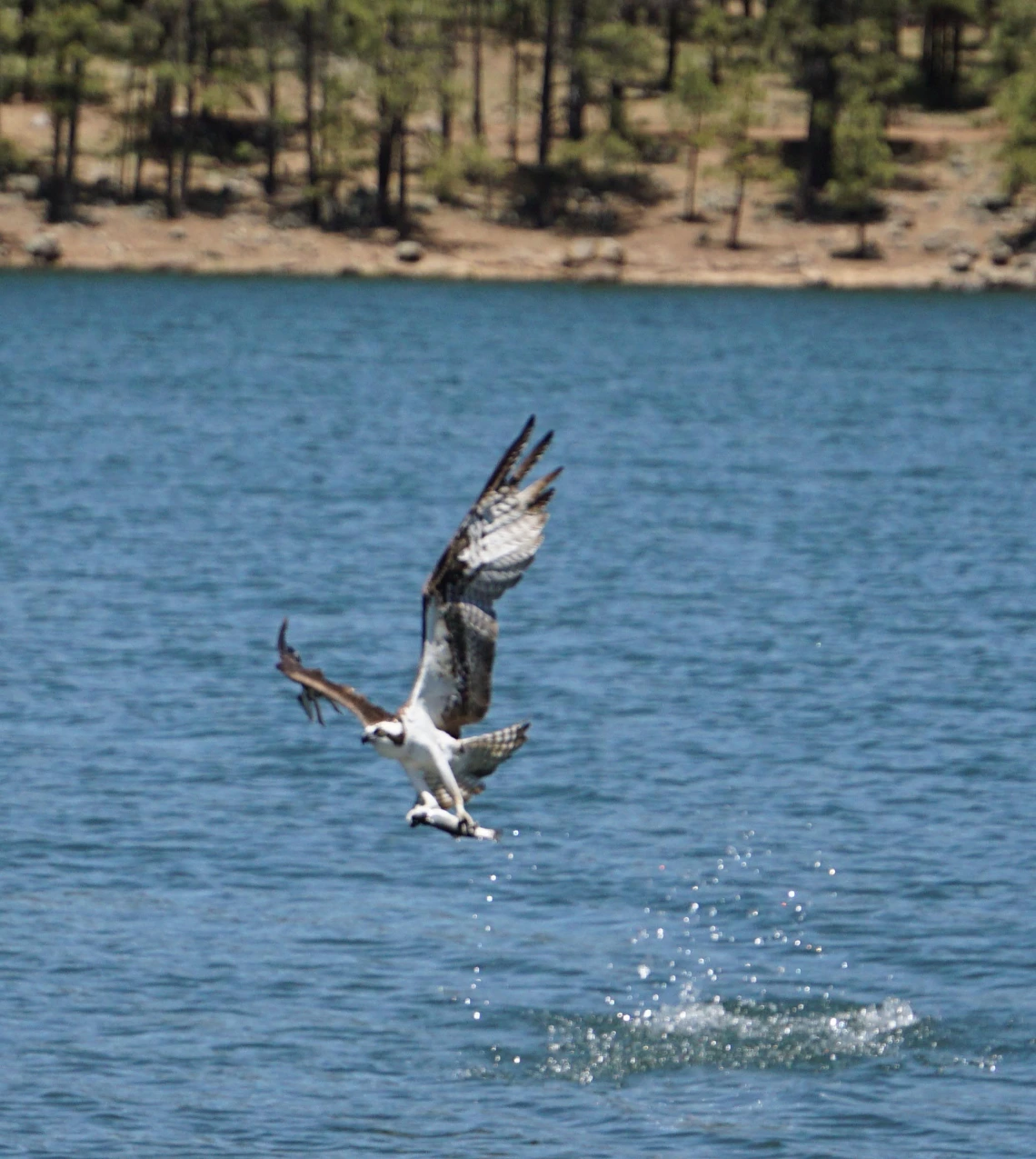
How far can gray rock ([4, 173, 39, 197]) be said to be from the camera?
10169cm

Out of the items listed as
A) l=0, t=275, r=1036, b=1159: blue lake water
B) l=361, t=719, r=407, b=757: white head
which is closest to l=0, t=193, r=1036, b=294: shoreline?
l=0, t=275, r=1036, b=1159: blue lake water

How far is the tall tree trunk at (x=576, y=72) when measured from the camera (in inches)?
4117

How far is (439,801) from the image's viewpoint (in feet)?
49.3

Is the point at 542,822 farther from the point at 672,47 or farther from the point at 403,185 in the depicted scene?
the point at 672,47

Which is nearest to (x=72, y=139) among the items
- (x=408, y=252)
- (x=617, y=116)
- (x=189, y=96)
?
(x=189, y=96)

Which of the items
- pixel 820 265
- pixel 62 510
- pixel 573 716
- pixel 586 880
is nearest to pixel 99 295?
pixel 820 265

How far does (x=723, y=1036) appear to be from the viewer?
18.5 m

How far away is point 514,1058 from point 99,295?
248 feet

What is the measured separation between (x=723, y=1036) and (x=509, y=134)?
97.5 metres

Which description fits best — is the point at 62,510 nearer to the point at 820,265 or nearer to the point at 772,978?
the point at 772,978

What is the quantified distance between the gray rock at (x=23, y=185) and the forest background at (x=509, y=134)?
0.08 metres

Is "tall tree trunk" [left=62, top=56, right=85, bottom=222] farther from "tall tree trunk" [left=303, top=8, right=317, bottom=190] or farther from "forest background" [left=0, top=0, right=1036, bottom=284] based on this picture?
"tall tree trunk" [left=303, top=8, right=317, bottom=190]

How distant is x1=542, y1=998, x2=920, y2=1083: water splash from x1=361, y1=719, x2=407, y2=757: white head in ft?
13.6

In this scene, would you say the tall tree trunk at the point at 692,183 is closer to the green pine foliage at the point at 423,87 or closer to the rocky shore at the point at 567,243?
the green pine foliage at the point at 423,87
